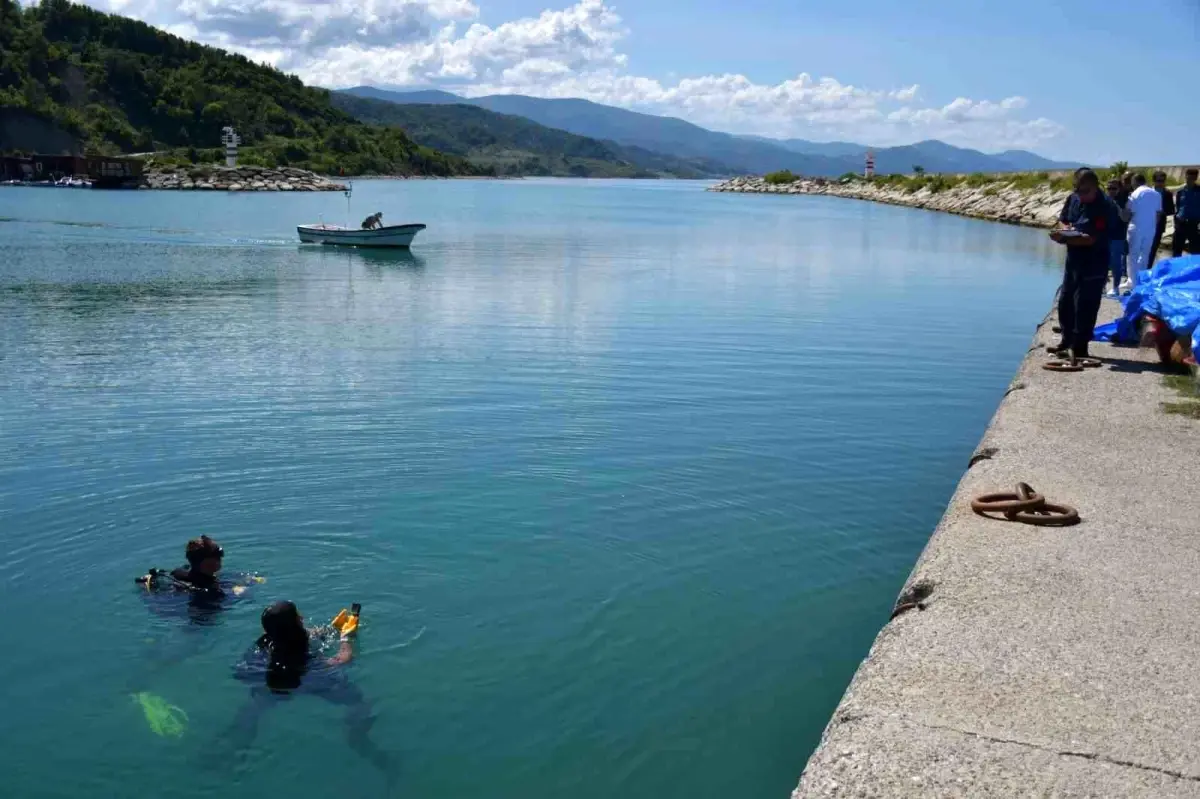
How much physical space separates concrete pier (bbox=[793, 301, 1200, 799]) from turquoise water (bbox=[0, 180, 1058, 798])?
128 centimetres

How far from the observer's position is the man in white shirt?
18.8 m

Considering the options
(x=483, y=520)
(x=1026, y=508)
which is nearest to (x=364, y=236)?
(x=483, y=520)

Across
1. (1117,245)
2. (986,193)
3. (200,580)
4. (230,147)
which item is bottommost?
(200,580)

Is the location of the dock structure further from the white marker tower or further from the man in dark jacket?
the man in dark jacket

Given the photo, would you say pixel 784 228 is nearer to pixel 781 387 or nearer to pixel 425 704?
pixel 781 387

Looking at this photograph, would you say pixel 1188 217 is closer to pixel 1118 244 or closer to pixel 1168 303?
pixel 1118 244

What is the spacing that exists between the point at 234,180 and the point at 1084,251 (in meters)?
125

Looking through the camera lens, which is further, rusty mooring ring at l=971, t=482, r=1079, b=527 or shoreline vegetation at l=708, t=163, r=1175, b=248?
shoreline vegetation at l=708, t=163, r=1175, b=248

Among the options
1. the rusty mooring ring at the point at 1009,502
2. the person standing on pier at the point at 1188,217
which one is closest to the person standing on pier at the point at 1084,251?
the rusty mooring ring at the point at 1009,502

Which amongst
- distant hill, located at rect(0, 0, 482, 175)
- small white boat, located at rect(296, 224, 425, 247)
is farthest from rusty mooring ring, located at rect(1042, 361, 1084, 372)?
distant hill, located at rect(0, 0, 482, 175)

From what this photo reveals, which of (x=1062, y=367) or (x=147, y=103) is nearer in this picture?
(x=1062, y=367)

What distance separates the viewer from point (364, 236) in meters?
44.1

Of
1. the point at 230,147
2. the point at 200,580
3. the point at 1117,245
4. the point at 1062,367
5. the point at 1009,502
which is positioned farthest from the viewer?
the point at 230,147

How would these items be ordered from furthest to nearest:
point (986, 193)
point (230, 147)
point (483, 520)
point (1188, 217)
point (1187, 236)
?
point (230, 147) → point (986, 193) → point (1187, 236) → point (1188, 217) → point (483, 520)
